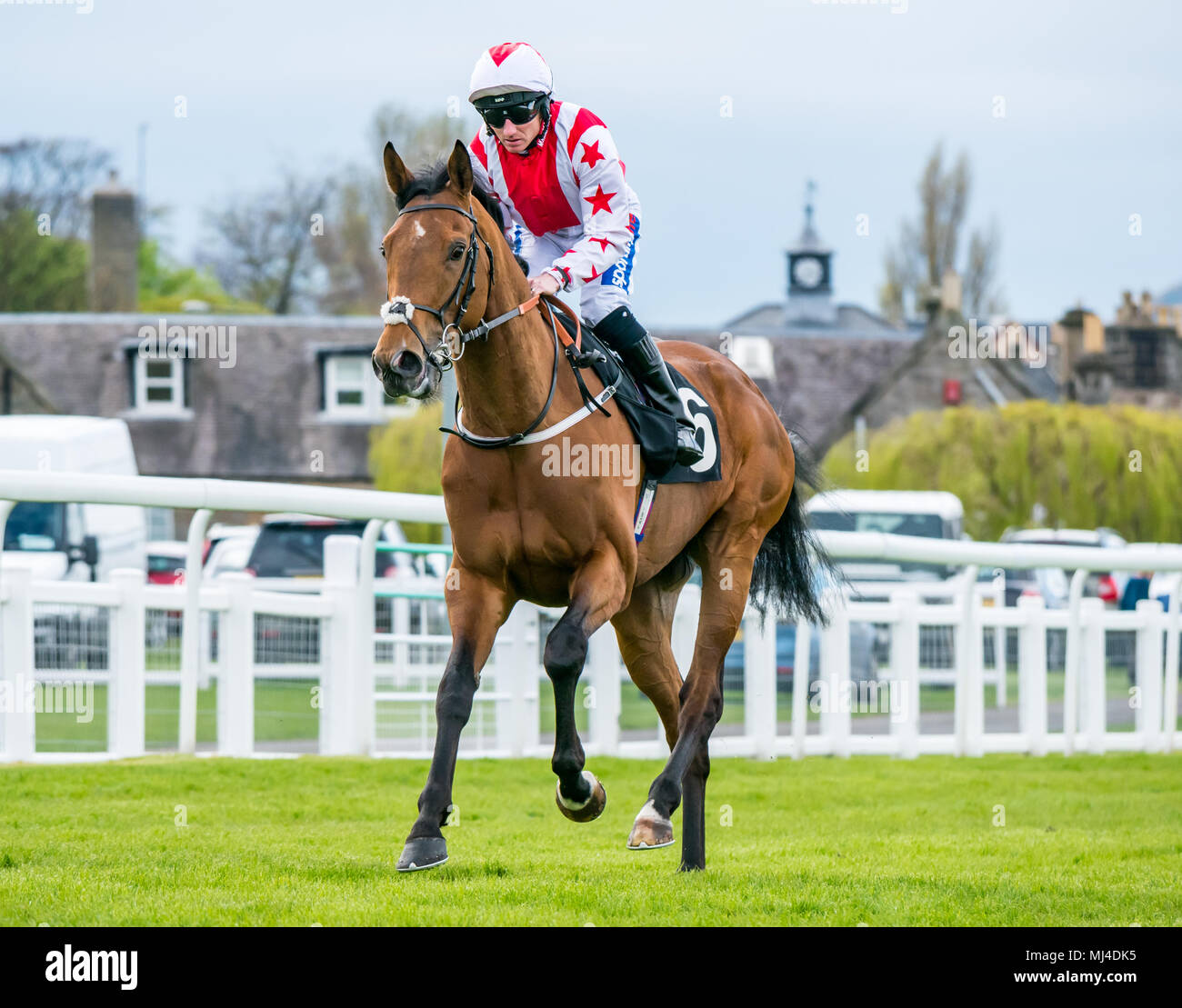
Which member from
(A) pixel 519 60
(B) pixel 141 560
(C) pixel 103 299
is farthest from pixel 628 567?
(C) pixel 103 299

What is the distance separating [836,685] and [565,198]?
592 centimetres

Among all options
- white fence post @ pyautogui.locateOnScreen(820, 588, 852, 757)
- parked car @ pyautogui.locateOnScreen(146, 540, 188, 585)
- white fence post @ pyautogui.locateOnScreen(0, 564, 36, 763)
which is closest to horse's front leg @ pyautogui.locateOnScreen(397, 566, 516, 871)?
white fence post @ pyautogui.locateOnScreen(0, 564, 36, 763)

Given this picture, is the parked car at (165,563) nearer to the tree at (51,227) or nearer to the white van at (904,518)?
the white van at (904,518)

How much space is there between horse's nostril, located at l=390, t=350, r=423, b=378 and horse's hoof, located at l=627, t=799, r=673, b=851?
5.92 ft

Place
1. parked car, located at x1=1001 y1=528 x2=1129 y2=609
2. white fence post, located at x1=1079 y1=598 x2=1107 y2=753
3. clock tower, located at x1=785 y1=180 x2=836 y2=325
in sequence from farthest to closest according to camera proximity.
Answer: clock tower, located at x1=785 y1=180 x2=836 y2=325 → parked car, located at x1=1001 y1=528 x2=1129 y2=609 → white fence post, located at x1=1079 y1=598 x2=1107 y2=753

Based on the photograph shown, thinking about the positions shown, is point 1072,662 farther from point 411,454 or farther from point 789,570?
point 411,454

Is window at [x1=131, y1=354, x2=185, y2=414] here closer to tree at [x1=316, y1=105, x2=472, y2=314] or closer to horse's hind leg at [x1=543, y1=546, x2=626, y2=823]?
tree at [x1=316, y1=105, x2=472, y2=314]

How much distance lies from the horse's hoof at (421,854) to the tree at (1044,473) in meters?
26.6

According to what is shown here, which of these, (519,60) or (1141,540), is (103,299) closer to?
(1141,540)

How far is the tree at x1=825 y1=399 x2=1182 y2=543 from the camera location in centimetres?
3112

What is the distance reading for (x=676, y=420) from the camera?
6.43 metres

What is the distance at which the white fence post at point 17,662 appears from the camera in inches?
322

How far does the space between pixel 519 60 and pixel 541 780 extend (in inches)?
181

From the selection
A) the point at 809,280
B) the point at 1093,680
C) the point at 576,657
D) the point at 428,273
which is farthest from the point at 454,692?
the point at 809,280
